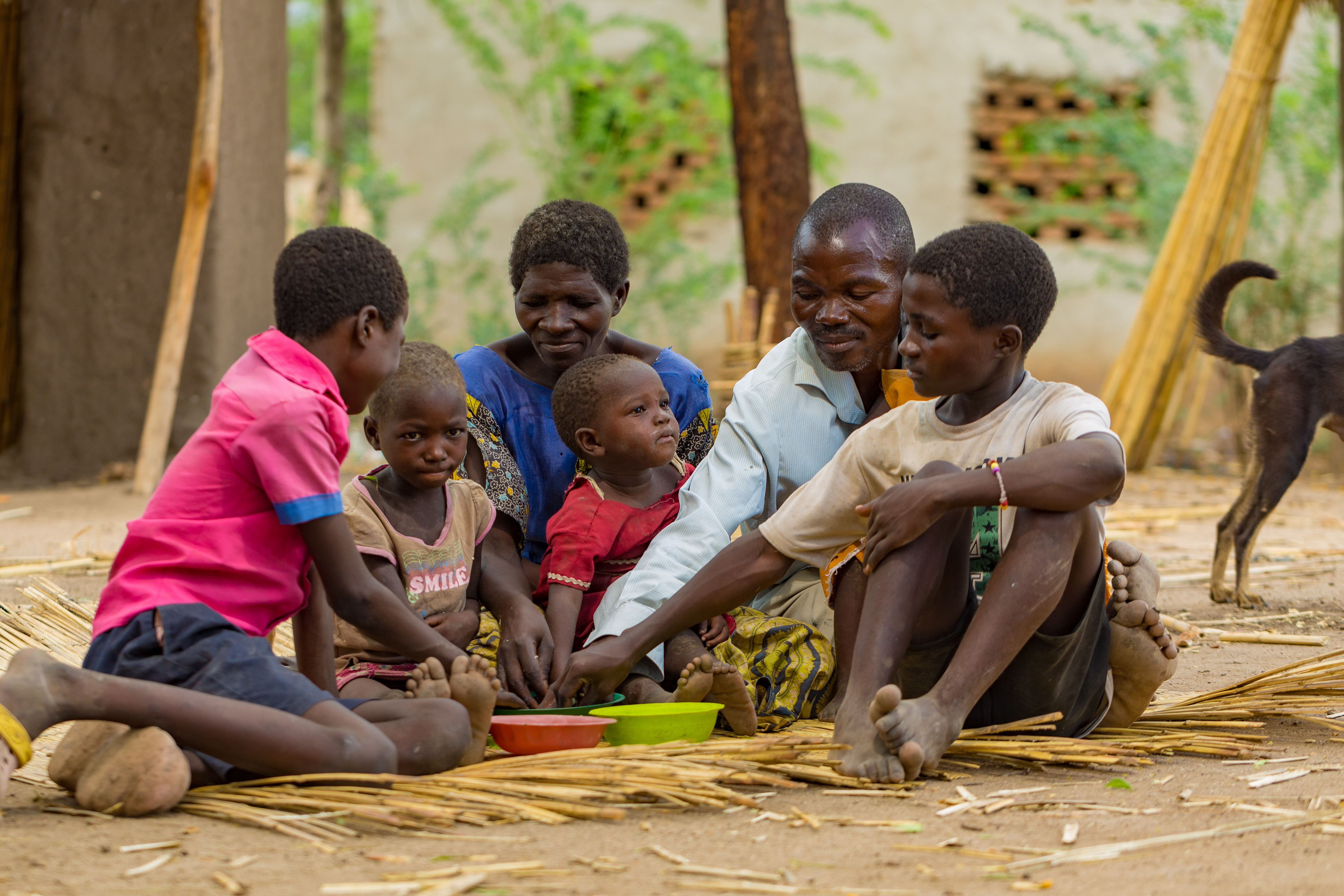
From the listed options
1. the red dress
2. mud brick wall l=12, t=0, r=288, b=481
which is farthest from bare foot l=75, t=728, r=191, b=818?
mud brick wall l=12, t=0, r=288, b=481

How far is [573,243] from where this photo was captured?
333cm

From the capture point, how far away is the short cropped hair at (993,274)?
8.22ft

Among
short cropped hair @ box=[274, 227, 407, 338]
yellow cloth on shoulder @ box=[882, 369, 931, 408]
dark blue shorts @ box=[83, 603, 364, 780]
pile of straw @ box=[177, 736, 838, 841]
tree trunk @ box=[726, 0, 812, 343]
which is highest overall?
tree trunk @ box=[726, 0, 812, 343]

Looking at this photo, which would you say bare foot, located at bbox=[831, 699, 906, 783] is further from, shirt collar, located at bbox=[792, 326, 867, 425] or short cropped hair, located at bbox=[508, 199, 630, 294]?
short cropped hair, located at bbox=[508, 199, 630, 294]

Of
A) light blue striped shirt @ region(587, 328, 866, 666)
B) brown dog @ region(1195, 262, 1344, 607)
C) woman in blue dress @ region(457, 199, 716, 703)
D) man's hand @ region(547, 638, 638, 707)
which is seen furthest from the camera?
brown dog @ region(1195, 262, 1344, 607)

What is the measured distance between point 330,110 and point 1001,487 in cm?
1278

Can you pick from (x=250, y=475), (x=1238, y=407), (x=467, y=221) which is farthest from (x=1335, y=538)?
(x=467, y=221)

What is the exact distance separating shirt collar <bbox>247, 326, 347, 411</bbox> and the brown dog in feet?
12.3

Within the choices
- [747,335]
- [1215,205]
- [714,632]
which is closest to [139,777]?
[714,632]

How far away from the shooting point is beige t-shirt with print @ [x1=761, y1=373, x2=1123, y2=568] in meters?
2.51

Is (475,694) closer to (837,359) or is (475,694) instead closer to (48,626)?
(837,359)

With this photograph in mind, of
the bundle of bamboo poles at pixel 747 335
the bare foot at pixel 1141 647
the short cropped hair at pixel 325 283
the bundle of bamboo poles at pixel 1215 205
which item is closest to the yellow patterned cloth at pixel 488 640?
the short cropped hair at pixel 325 283

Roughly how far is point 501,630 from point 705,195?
923cm

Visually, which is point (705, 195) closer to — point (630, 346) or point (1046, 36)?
point (1046, 36)
